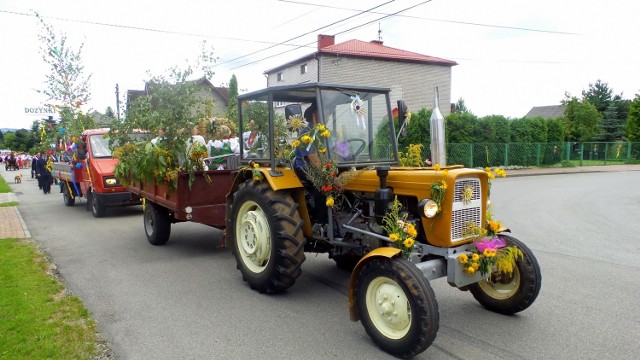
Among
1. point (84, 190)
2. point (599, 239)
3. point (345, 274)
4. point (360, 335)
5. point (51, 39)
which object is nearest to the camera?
point (360, 335)

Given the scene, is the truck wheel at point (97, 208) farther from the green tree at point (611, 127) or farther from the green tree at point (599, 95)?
the green tree at point (599, 95)

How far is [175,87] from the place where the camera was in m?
7.18

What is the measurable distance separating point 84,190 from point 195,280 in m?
7.73

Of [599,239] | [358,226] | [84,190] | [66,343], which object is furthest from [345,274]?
[84,190]

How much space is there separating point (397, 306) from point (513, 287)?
4.62 ft

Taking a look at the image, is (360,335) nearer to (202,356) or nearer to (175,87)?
(202,356)

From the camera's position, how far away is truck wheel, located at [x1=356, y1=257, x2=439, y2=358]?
3422 mm

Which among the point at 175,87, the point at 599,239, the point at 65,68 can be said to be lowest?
the point at 599,239

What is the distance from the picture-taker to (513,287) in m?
4.39

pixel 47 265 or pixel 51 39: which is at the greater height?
pixel 51 39

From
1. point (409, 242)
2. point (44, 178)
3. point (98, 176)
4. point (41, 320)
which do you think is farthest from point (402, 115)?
point (44, 178)

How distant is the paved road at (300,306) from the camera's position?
12.6ft

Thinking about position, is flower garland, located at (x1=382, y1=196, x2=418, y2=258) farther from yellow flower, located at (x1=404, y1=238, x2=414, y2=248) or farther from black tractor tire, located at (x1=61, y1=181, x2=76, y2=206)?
black tractor tire, located at (x1=61, y1=181, x2=76, y2=206)

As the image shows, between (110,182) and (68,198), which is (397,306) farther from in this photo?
(68,198)
